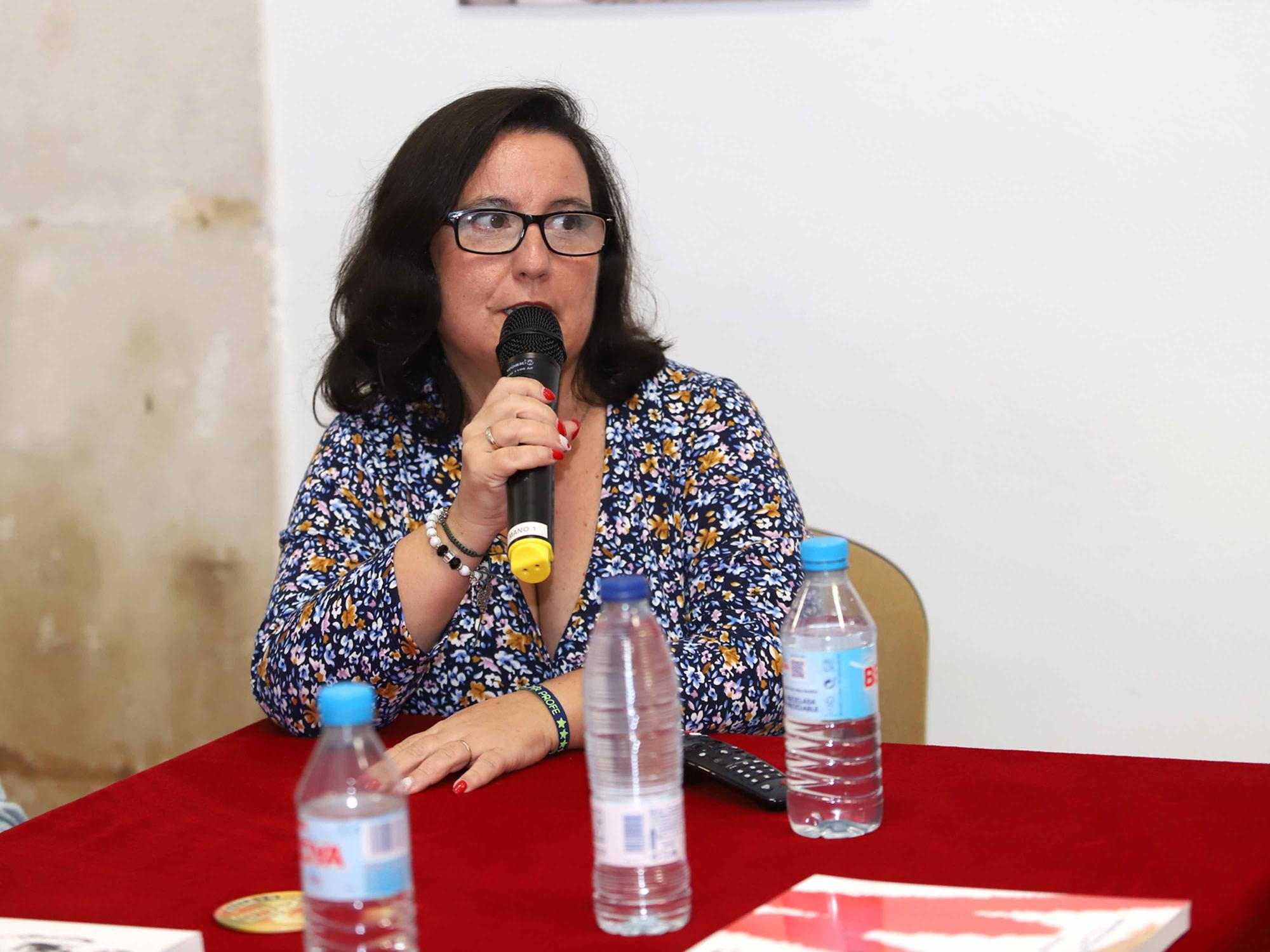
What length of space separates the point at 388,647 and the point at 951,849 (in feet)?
2.38

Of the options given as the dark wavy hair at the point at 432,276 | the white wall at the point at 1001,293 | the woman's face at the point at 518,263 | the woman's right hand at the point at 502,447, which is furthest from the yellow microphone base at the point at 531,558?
the white wall at the point at 1001,293

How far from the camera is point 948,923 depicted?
83 centimetres

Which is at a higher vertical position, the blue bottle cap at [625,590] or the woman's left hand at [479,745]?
the blue bottle cap at [625,590]

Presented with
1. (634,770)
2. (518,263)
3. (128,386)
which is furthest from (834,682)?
(128,386)

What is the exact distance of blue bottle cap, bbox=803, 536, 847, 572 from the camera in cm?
104

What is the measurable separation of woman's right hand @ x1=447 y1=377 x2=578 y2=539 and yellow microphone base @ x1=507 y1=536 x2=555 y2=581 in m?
0.12

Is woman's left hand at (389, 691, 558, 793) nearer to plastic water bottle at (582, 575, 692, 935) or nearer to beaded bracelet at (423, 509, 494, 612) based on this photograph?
beaded bracelet at (423, 509, 494, 612)

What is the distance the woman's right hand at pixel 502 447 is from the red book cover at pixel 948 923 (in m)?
0.57

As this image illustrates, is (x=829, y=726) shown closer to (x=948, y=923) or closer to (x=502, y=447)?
(x=948, y=923)

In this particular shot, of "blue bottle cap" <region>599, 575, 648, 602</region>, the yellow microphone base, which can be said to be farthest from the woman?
"blue bottle cap" <region>599, 575, 648, 602</region>

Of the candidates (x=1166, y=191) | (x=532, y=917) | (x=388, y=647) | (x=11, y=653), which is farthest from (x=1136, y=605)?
(x=11, y=653)

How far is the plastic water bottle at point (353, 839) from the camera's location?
756 millimetres

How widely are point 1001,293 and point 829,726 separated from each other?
56.8 inches

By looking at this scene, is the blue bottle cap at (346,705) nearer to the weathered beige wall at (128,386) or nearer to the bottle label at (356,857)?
the bottle label at (356,857)
